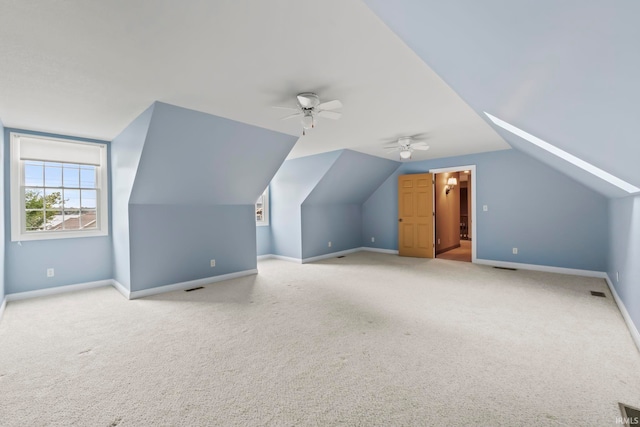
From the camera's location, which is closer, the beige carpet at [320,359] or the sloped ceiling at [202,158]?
the beige carpet at [320,359]

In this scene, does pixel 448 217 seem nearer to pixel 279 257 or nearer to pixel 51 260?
pixel 279 257

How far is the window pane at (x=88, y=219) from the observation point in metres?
4.65

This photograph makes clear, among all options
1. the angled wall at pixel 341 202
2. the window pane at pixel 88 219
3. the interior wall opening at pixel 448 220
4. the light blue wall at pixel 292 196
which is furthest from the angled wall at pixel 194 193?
the interior wall opening at pixel 448 220

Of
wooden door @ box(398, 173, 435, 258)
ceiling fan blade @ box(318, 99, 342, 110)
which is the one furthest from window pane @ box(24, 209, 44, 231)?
wooden door @ box(398, 173, 435, 258)

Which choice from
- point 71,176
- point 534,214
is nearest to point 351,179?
point 534,214

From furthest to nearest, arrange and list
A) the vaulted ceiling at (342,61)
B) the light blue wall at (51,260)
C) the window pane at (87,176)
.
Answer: the window pane at (87,176) < the light blue wall at (51,260) < the vaulted ceiling at (342,61)

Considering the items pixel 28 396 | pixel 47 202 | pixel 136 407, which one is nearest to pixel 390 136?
pixel 136 407

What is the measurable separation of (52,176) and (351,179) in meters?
5.38

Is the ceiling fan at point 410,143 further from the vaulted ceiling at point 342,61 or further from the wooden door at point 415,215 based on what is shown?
the wooden door at point 415,215

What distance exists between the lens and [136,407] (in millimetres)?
1858

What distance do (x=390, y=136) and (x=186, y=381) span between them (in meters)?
4.27

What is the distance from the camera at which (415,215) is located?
23.2 feet

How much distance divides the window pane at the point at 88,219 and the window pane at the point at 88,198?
0.08 metres

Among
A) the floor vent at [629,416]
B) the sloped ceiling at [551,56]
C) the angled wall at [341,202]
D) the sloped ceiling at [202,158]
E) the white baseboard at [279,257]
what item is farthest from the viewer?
the white baseboard at [279,257]
